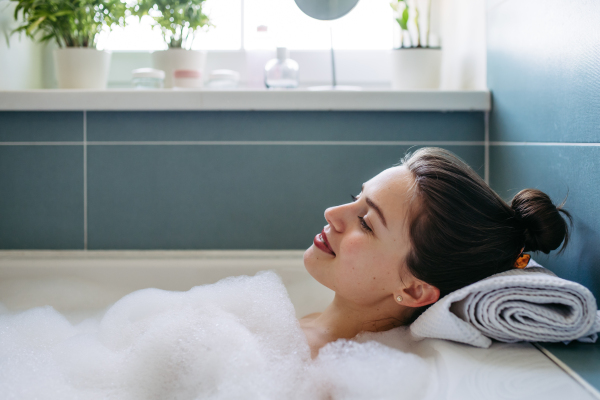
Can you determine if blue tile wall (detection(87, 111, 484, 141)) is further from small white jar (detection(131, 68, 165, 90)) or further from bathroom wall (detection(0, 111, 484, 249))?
small white jar (detection(131, 68, 165, 90))

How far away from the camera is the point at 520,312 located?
726mm

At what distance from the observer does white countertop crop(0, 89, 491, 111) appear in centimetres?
134

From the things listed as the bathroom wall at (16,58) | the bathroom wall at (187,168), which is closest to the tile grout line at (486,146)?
the bathroom wall at (187,168)

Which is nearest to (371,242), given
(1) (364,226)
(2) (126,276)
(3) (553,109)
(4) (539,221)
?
(1) (364,226)

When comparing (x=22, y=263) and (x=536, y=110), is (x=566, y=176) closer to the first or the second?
(x=536, y=110)

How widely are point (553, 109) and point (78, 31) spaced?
1.33 metres

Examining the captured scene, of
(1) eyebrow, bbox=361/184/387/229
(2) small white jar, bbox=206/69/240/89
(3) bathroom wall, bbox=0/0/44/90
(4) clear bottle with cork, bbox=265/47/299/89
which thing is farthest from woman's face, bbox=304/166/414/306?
(3) bathroom wall, bbox=0/0/44/90

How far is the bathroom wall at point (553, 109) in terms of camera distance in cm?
86

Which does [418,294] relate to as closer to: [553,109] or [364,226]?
[364,226]

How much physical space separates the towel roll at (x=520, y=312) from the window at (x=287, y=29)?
4.19ft

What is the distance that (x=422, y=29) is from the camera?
1.72m

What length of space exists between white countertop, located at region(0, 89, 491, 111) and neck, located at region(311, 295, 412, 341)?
0.58 meters

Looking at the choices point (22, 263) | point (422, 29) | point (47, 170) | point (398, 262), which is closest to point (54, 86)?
point (47, 170)

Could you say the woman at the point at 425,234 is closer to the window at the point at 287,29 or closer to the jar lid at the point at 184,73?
the jar lid at the point at 184,73
